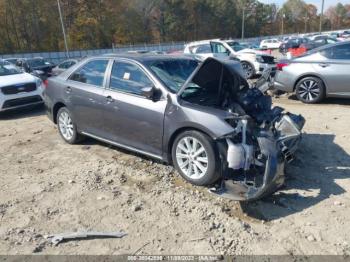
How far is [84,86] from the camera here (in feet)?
18.8

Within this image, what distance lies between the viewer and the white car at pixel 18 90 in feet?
29.6

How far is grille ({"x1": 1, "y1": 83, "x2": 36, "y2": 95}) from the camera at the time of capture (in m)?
9.04

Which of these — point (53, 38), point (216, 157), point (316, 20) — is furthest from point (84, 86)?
point (316, 20)

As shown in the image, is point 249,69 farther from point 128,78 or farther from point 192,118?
point 192,118

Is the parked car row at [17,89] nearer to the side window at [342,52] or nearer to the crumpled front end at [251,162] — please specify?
the crumpled front end at [251,162]

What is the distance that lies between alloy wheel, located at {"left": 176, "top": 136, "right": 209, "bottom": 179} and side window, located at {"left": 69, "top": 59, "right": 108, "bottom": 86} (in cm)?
189

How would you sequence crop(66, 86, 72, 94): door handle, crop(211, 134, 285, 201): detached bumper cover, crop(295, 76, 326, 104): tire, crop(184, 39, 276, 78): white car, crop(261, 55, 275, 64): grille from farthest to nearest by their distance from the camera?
1. crop(261, 55, 275, 64): grille
2. crop(184, 39, 276, 78): white car
3. crop(295, 76, 326, 104): tire
4. crop(66, 86, 72, 94): door handle
5. crop(211, 134, 285, 201): detached bumper cover

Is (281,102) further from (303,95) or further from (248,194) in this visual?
(248,194)

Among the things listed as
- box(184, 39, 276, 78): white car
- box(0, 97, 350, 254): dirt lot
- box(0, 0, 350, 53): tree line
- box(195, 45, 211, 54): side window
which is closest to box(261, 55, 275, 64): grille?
box(184, 39, 276, 78): white car

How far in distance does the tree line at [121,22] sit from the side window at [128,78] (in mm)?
53240

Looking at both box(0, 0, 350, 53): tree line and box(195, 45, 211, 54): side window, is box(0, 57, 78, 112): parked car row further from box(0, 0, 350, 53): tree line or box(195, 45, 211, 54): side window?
box(0, 0, 350, 53): tree line

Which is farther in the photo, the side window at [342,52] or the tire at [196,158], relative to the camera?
the side window at [342,52]

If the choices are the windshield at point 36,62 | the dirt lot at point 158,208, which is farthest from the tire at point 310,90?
the windshield at point 36,62

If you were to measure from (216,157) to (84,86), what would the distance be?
2.79 metres
